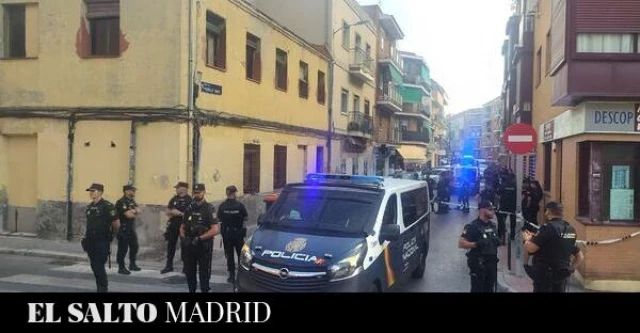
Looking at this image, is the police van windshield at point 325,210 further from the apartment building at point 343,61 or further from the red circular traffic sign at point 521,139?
the apartment building at point 343,61

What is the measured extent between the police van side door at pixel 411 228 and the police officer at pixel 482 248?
3.99ft

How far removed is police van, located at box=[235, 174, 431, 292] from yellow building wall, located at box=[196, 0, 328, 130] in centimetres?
630

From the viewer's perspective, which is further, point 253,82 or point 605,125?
point 253,82

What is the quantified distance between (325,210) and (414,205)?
2.70 m

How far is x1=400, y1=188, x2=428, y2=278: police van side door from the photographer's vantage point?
7.91 metres

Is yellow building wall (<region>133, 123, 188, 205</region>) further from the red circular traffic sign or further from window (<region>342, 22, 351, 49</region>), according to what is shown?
window (<region>342, 22, 351, 49</region>)

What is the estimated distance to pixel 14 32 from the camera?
13328mm

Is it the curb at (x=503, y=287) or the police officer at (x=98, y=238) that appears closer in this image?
the police officer at (x=98, y=238)

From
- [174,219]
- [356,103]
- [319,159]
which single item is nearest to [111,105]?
[174,219]

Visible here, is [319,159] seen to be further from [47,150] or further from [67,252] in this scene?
[67,252]

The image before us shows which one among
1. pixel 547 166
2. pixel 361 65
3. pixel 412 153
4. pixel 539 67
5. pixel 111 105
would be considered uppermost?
pixel 361 65

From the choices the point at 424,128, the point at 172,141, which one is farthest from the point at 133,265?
the point at 424,128

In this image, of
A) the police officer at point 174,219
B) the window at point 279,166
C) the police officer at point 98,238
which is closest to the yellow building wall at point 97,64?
the police officer at point 174,219

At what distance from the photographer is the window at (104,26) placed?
12.4 metres
